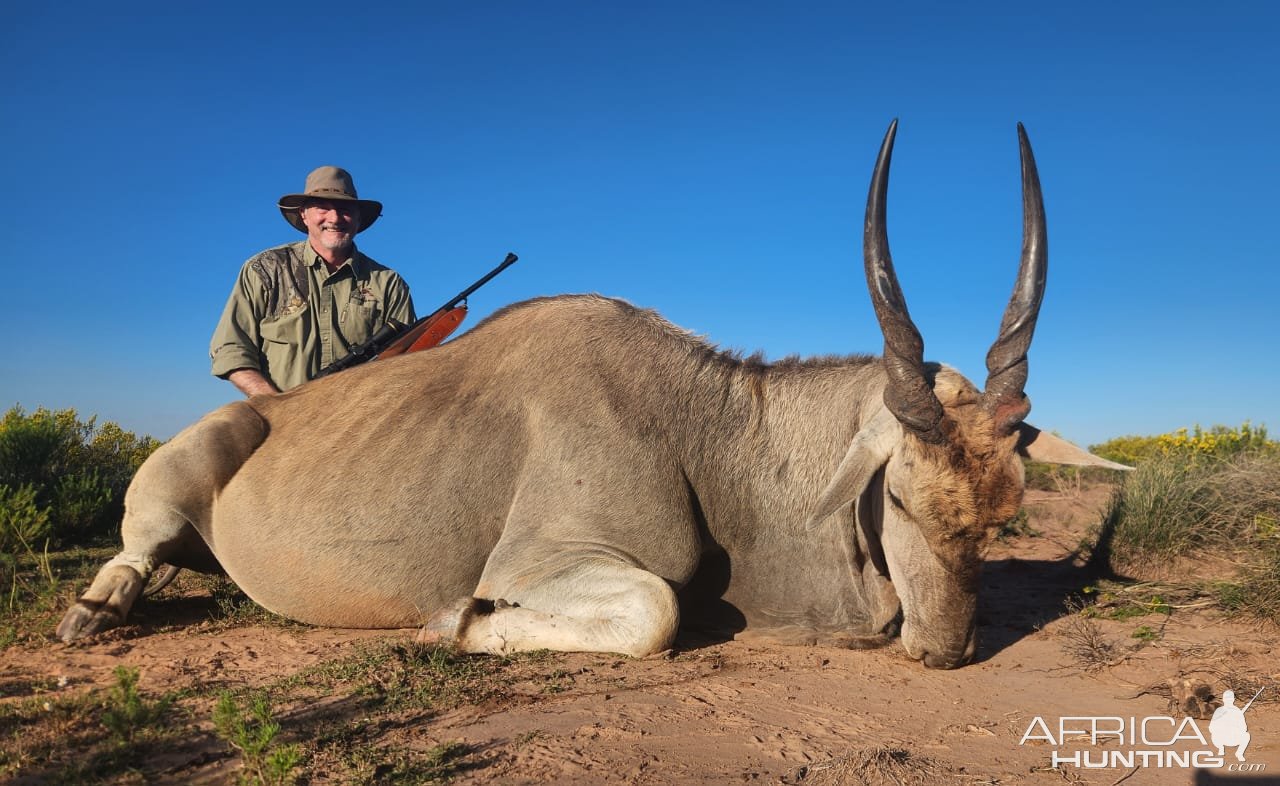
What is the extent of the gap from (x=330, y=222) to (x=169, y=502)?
3617 mm

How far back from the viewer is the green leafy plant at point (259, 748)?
2.88 meters

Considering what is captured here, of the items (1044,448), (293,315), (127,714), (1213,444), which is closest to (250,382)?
(293,315)

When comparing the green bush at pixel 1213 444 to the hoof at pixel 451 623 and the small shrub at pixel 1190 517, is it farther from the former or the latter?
the hoof at pixel 451 623

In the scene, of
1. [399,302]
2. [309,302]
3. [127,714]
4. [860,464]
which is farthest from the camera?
[399,302]

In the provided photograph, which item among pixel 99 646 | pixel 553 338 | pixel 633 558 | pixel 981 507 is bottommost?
pixel 99 646

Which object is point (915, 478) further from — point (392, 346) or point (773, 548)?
point (392, 346)

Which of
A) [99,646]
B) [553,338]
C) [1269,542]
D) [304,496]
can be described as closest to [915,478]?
[553,338]

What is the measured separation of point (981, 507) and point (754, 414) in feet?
5.59

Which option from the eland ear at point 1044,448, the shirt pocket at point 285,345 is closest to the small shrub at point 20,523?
the shirt pocket at point 285,345

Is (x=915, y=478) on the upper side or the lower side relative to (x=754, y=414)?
lower

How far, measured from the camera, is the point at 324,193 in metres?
8.34

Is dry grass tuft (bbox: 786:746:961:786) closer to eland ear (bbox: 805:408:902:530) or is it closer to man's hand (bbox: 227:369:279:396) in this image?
eland ear (bbox: 805:408:902:530)

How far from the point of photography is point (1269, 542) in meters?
6.84

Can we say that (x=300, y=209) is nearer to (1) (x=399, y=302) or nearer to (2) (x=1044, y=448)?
(1) (x=399, y=302)
